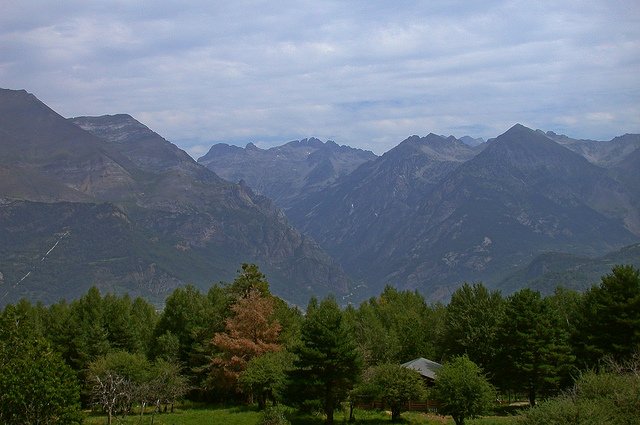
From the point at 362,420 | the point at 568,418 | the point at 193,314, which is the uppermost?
the point at 193,314

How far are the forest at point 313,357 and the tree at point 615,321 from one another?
156 mm

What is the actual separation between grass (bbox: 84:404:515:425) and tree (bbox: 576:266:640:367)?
580 inches

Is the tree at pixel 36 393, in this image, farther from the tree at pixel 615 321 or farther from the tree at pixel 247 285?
the tree at pixel 615 321

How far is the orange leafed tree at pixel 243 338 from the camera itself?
7356 centimetres

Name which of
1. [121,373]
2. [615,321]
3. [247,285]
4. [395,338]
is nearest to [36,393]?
[121,373]

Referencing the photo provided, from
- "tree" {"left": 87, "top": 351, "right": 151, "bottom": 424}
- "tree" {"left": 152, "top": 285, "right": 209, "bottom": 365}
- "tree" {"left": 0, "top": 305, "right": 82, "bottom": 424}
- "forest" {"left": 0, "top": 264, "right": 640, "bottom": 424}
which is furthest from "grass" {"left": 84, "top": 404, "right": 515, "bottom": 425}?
"tree" {"left": 152, "top": 285, "right": 209, "bottom": 365}

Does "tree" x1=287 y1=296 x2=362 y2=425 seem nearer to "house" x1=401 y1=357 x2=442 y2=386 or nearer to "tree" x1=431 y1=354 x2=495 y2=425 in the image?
"tree" x1=431 y1=354 x2=495 y2=425

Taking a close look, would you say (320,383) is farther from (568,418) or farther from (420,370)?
(568,418)

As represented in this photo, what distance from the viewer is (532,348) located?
7075 cm

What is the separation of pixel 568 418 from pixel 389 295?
13087cm

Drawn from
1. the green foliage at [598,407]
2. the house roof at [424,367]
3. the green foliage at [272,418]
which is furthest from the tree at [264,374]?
the green foliage at [598,407]

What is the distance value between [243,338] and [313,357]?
16725mm

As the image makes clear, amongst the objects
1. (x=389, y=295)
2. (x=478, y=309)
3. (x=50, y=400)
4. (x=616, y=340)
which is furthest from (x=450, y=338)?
(x=389, y=295)

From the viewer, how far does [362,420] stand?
66.2 metres
